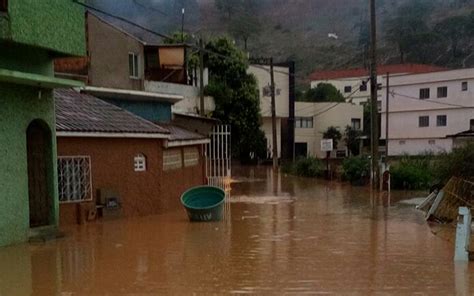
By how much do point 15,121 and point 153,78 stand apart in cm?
2293

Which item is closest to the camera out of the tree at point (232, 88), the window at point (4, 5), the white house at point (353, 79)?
the window at point (4, 5)

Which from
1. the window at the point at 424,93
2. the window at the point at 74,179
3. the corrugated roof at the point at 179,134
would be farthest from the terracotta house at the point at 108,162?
the window at the point at 424,93

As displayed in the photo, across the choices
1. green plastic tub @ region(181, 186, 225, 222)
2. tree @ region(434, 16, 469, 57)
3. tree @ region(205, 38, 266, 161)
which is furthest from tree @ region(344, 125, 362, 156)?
tree @ region(434, 16, 469, 57)

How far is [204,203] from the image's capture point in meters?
20.4

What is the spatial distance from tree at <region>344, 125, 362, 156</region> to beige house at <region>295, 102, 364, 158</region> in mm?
1442

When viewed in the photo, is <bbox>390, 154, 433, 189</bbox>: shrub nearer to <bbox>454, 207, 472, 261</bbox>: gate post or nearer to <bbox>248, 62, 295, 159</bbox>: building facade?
<bbox>454, 207, 472, 261</bbox>: gate post

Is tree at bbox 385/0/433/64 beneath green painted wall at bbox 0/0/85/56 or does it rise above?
above

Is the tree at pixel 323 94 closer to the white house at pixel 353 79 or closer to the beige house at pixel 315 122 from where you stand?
the white house at pixel 353 79

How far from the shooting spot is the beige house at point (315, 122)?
63.0 m

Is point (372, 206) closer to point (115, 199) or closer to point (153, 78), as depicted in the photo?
point (115, 199)

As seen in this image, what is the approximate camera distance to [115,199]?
1981 centimetres

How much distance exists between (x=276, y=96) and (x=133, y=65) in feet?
89.1

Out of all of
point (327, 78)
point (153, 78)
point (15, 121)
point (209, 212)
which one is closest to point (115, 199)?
point (209, 212)

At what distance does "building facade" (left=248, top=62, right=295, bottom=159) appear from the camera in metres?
58.0
